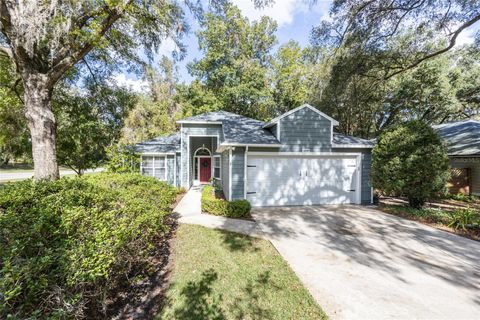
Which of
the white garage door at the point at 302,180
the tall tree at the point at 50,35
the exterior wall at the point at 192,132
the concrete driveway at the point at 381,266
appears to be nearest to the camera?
the concrete driveway at the point at 381,266

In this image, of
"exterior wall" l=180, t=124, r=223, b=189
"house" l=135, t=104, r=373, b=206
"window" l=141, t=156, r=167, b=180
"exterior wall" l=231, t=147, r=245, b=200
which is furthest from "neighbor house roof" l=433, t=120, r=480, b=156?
"window" l=141, t=156, r=167, b=180

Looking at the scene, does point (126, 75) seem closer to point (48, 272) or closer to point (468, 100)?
point (48, 272)

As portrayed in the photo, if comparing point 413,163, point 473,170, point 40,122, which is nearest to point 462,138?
point 473,170

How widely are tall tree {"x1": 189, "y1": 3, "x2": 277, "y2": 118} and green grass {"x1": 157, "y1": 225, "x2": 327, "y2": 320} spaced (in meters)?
17.3

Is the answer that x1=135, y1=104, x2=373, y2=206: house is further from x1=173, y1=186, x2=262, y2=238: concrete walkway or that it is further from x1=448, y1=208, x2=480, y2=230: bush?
x1=448, y1=208, x2=480, y2=230: bush

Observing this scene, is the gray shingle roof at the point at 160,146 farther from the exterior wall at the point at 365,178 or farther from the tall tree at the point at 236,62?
the exterior wall at the point at 365,178

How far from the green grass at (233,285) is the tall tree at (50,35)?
4717 mm

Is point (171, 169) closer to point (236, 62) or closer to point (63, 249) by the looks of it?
point (63, 249)

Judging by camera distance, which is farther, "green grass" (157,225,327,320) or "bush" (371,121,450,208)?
"bush" (371,121,450,208)

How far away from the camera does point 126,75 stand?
12.4 m

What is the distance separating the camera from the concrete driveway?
9.72ft

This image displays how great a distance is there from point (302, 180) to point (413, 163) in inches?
159

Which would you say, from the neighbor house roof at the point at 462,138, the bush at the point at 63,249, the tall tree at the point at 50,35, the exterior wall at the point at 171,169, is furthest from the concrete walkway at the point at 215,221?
the neighbor house roof at the point at 462,138

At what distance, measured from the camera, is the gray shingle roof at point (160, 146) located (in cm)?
1322
